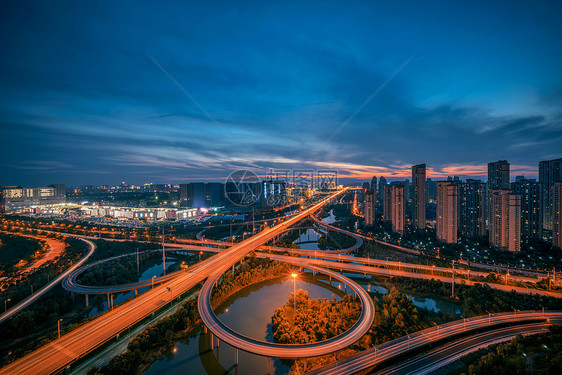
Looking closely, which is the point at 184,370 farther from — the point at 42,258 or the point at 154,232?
the point at 154,232

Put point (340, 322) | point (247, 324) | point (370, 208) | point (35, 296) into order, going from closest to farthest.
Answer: point (340, 322)
point (247, 324)
point (35, 296)
point (370, 208)

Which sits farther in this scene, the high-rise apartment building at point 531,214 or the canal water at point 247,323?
the high-rise apartment building at point 531,214

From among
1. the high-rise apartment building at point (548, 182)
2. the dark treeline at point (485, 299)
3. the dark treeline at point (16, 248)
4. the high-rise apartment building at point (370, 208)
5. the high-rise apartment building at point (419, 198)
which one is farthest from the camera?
the high-rise apartment building at point (370, 208)

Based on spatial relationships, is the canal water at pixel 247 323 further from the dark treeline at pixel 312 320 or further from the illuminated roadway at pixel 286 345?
the illuminated roadway at pixel 286 345

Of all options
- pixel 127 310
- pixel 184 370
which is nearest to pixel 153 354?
pixel 184 370

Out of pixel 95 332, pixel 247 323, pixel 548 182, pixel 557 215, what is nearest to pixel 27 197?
pixel 95 332

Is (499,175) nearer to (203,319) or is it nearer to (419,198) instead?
(419,198)

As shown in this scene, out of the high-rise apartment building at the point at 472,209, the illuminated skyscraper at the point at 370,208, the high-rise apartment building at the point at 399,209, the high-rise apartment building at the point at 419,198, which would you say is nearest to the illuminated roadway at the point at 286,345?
the high-rise apartment building at the point at 399,209
